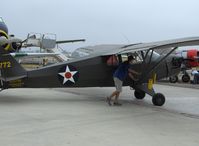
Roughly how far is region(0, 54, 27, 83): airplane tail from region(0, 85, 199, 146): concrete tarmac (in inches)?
29.5

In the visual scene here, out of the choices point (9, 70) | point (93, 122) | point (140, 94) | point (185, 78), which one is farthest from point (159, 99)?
point (185, 78)

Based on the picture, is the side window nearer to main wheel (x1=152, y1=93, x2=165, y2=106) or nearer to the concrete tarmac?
the concrete tarmac

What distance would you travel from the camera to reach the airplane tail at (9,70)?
11.5 meters

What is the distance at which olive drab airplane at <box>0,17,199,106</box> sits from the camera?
459 inches

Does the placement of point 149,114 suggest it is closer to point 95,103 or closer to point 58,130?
point 95,103

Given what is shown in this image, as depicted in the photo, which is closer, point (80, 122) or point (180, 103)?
point (80, 122)

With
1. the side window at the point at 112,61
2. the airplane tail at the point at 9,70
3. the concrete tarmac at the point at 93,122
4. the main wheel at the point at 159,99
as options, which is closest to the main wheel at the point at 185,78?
the concrete tarmac at the point at 93,122

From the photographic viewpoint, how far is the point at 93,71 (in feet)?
40.9

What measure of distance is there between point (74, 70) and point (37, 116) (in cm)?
320

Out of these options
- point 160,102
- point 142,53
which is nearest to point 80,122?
point 160,102

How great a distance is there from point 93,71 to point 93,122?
3.90 meters

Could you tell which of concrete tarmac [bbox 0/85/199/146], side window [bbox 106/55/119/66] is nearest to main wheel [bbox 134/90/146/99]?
concrete tarmac [bbox 0/85/199/146]

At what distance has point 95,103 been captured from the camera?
1217cm

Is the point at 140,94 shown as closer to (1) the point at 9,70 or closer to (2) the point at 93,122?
(1) the point at 9,70
